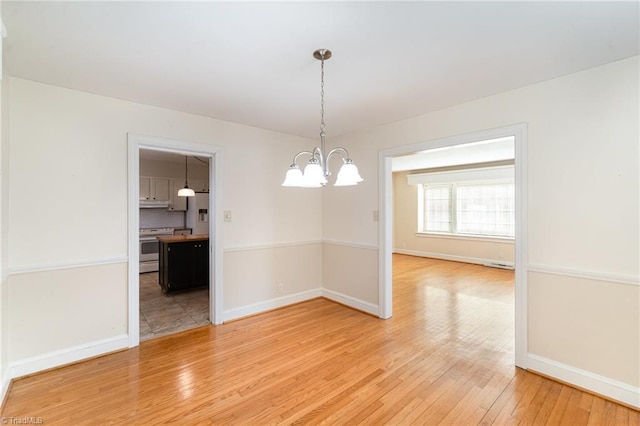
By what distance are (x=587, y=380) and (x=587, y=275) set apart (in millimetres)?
823

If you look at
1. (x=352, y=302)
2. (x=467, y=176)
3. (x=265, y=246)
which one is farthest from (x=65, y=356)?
(x=467, y=176)

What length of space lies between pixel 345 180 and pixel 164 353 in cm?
248

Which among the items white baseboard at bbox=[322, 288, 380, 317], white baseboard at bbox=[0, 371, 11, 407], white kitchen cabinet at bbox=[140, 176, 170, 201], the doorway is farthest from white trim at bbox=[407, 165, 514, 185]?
white baseboard at bbox=[0, 371, 11, 407]

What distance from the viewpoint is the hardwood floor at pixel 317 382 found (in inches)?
76.5

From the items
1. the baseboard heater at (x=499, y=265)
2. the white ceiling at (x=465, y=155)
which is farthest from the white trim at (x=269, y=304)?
the baseboard heater at (x=499, y=265)

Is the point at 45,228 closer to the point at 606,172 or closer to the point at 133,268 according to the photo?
the point at 133,268

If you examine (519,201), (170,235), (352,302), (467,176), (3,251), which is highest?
(467,176)

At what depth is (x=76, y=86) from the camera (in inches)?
99.6

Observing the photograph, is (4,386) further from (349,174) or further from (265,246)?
(349,174)

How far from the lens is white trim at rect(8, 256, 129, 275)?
2378mm

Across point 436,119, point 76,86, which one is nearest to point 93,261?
point 76,86

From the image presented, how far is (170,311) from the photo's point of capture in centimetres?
390

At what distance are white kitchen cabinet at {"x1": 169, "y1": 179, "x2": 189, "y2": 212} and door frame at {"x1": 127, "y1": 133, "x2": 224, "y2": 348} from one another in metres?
4.14

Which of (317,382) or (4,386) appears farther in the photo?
(317,382)
